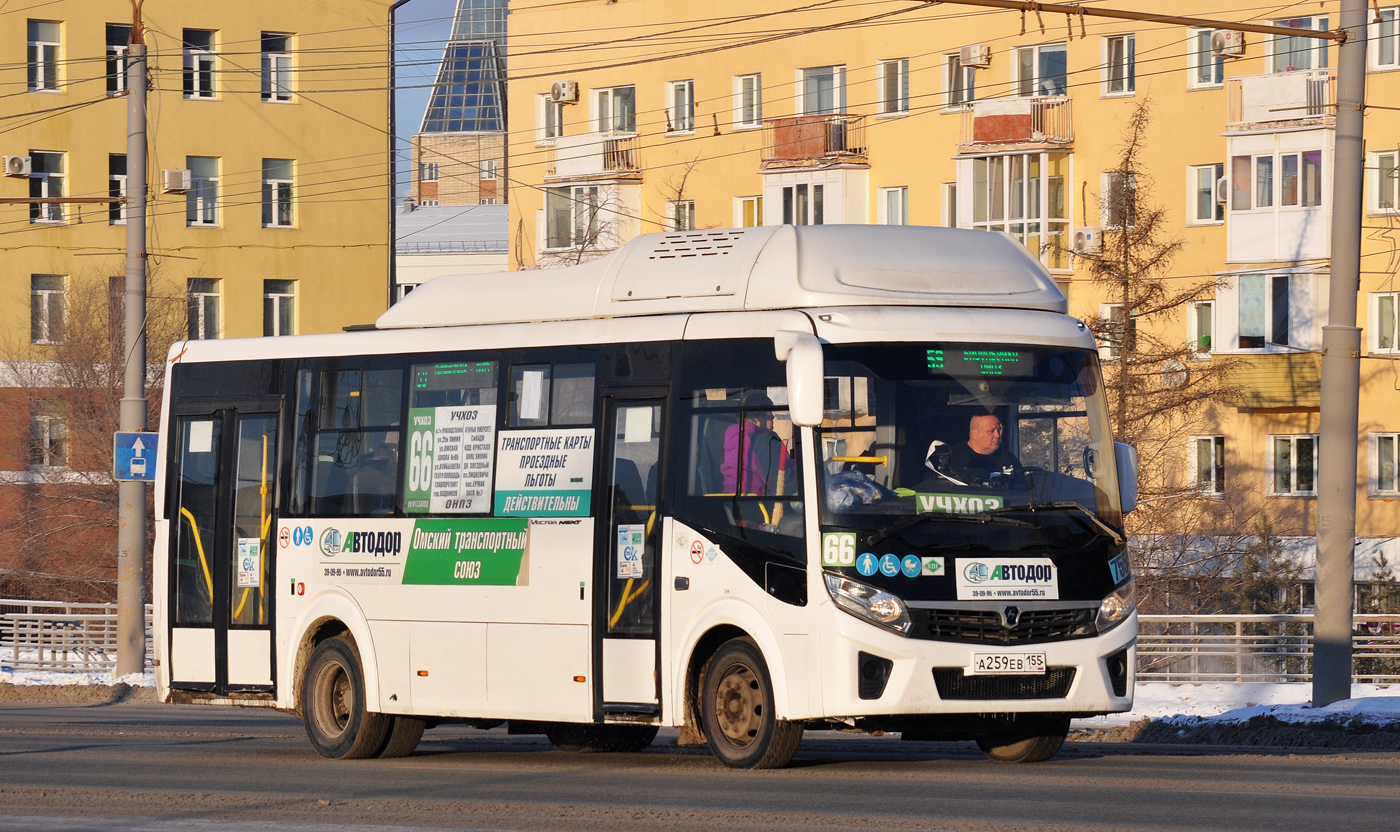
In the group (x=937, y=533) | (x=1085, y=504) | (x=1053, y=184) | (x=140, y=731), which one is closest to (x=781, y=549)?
(x=937, y=533)

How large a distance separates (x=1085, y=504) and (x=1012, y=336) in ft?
3.59

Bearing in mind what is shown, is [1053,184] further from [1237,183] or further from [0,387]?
[0,387]

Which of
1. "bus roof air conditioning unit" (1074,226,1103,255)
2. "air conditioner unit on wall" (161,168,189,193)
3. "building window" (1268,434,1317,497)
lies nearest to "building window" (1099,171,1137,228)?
"bus roof air conditioning unit" (1074,226,1103,255)

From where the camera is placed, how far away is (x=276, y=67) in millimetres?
60125

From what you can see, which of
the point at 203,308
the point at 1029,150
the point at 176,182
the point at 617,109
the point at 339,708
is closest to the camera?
the point at 339,708

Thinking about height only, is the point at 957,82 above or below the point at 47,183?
above

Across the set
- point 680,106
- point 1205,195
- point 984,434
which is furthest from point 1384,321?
point 984,434

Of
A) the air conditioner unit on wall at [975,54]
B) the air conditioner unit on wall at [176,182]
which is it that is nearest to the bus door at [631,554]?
the air conditioner unit on wall at [176,182]

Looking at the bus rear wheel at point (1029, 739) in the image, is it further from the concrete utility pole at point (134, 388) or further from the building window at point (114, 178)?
the building window at point (114, 178)

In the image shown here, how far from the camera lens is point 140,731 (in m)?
19.0

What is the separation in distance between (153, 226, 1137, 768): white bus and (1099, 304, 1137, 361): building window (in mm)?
26715

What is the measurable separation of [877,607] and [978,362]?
1.67m

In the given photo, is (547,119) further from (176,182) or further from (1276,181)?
(176,182)

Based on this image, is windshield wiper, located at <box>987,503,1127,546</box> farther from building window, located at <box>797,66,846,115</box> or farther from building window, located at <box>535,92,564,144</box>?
building window, located at <box>535,92,564,144</box>
